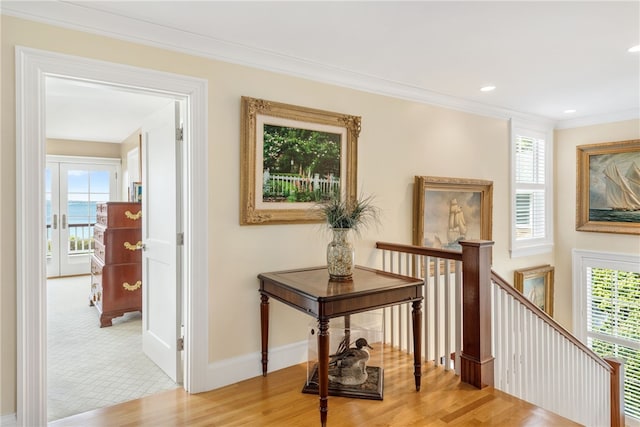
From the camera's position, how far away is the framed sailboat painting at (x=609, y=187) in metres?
4.64

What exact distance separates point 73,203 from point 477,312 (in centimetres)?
695

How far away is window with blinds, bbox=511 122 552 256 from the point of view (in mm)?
4832

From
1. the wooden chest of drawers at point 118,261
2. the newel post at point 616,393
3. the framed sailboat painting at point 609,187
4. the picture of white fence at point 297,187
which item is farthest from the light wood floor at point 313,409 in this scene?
the framed sailboat painting at point 609,187

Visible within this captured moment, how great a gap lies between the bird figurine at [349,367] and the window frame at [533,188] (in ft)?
9.75

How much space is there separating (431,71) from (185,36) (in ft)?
6.47

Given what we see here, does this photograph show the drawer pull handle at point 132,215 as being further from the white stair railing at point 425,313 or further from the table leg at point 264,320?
the white stair railing at point 425,313

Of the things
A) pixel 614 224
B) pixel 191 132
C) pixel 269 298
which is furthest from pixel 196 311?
pixel 614 224

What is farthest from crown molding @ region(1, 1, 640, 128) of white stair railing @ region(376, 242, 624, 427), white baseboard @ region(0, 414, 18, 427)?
white baseboard @ region(0, 414, 18, 427)

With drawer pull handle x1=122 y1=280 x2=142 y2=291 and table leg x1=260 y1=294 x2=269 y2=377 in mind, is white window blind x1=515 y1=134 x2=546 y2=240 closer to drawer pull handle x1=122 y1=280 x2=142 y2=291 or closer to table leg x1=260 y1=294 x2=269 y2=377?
table leg x1=260 y1=294 x2=269 y2=377

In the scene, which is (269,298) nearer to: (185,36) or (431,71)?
(185,36)

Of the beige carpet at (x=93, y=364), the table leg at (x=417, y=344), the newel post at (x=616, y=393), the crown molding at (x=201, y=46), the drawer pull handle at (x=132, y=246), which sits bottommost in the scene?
the newel post at (x=616, y=393)

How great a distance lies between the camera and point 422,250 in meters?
3.02

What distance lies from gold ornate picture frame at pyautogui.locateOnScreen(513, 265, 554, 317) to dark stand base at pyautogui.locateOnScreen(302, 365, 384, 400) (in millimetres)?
2949

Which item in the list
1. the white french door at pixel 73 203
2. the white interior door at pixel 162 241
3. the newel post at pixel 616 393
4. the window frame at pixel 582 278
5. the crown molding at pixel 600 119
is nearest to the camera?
the white interior door at pixel 162 241
